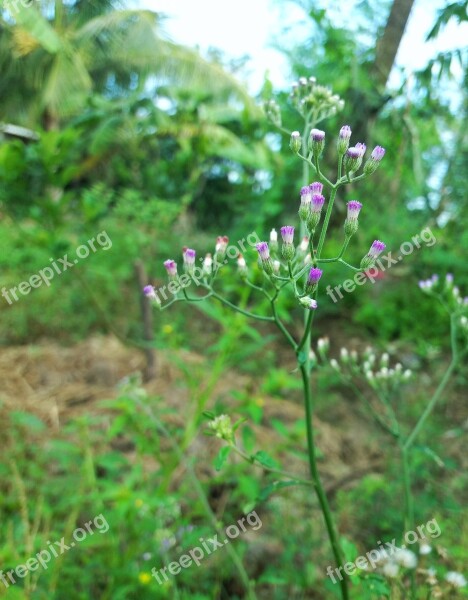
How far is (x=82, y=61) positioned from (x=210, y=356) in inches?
512

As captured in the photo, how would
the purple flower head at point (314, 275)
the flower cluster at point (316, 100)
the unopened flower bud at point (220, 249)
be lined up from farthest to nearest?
1. the flower cluster at point (316, 100)
2. the unopened flower bud at point (220, 249)
3. the purple flower head at point (314, 275)

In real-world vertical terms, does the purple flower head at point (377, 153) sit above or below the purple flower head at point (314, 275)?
above

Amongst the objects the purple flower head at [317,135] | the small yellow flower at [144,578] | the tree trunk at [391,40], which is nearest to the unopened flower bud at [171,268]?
the purple flower head at [317,135]

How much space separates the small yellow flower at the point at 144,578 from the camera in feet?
6.33

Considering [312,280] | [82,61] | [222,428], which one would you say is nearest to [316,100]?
[312,280]

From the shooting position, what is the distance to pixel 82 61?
14461 millimetres

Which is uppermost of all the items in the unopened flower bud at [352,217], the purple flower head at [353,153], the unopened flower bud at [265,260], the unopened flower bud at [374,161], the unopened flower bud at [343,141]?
the unopened flower bud at [343,141]

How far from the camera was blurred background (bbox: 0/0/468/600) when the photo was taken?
2252 millimetres

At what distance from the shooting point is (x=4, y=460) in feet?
10.1

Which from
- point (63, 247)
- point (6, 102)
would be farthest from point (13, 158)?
point (6, 102)

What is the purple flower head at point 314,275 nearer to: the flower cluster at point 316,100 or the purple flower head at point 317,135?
the purple flower head at point 317,135

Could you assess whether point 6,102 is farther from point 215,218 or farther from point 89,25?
point 215,218

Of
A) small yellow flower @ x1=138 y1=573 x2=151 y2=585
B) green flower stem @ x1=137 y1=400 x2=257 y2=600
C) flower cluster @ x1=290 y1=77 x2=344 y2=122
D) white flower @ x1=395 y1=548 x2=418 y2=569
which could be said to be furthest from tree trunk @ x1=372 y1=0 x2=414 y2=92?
small yellow flower @ x1=138 y1=573 x2=151 y2=585

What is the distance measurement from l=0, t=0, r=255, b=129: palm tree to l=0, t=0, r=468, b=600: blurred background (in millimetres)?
7737
